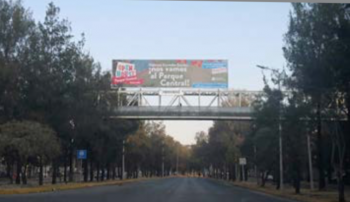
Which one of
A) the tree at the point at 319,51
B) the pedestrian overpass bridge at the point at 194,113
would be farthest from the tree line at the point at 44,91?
the tree at the point at 319,51

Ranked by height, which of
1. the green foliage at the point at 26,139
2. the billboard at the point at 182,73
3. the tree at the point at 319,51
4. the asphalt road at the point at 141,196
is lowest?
the asphalt road at the point at 141,196

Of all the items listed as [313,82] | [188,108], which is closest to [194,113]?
[188,108]

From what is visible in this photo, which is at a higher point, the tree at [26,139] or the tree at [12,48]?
the tree at [12,48]

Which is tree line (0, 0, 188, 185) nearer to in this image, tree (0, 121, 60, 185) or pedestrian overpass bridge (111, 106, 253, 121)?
tree (0, 121, 60, 185)

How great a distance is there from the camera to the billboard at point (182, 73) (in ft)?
193

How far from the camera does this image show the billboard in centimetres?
5884

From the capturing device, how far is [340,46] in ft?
78.0

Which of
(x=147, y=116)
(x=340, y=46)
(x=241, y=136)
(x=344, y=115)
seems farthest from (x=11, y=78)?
(x=241, y=136)

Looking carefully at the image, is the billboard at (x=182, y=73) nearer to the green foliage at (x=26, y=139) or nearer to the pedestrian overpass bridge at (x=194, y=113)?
the pedestrian overpass bridge at (x=194, y=113)

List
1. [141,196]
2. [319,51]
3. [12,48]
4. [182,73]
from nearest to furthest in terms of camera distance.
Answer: [319,51] → [141,196] → [12,48] → [182,73]

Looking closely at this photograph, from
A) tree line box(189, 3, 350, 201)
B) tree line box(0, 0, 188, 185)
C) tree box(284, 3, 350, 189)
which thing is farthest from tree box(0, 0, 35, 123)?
tree box(284, 3, 350, 189)

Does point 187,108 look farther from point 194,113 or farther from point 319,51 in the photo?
point 319,51

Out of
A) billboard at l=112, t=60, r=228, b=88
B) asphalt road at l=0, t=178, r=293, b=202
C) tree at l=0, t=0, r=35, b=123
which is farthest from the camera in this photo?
billboard at l=112, t=60, r=228, b=88

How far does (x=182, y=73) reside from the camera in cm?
5878
